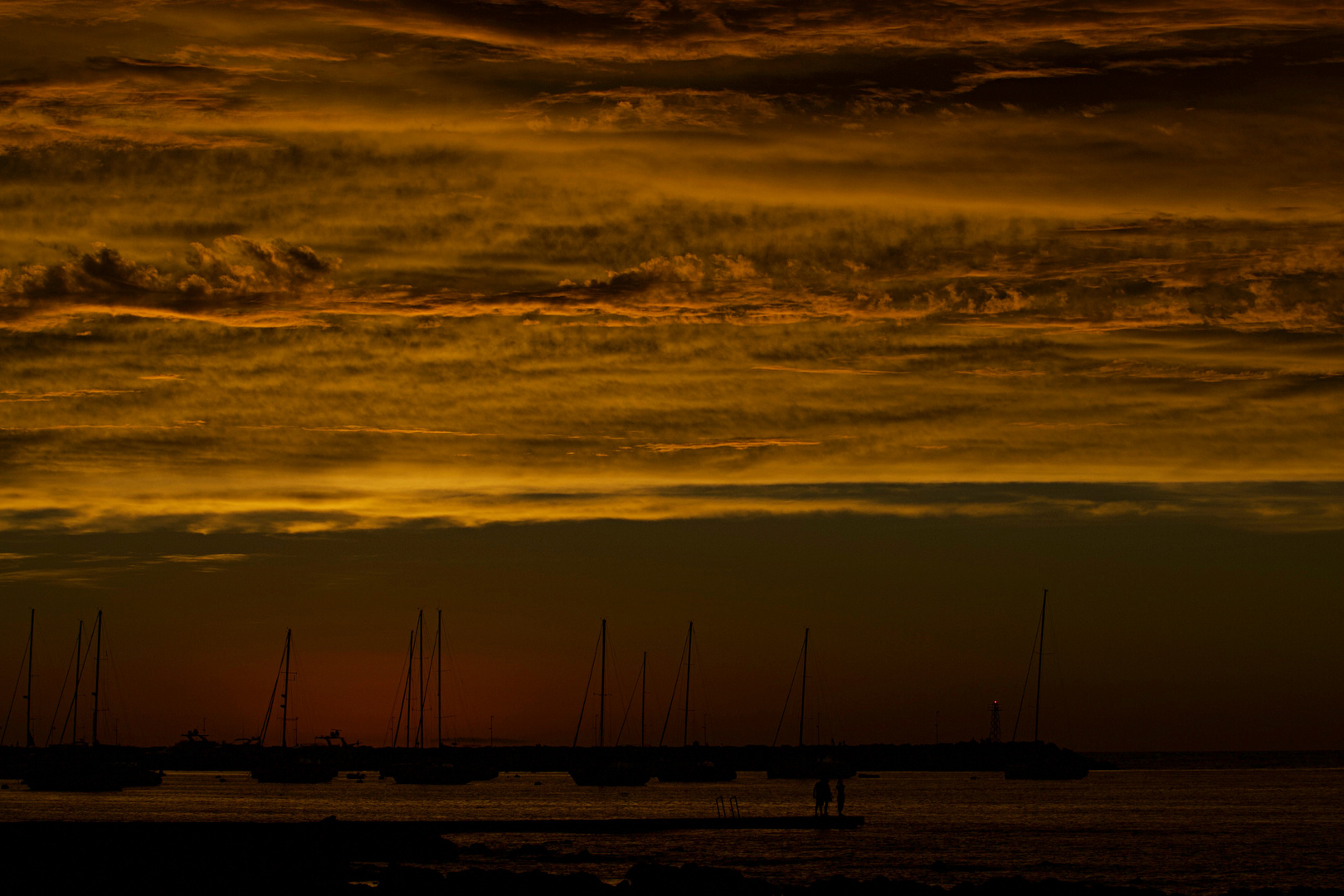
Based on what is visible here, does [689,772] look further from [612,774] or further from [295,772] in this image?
[295,772]

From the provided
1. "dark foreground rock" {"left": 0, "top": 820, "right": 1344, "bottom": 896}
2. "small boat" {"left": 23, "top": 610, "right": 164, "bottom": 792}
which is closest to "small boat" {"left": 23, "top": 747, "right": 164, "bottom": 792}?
"small boat" {"left": 23, "top": 610, "right": 164, "bottom": 792}

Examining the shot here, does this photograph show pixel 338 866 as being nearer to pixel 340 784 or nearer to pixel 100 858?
pixel 100 858

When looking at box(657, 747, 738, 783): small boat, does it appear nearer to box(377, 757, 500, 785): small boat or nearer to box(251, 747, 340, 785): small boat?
box(377, 757, 500, 785): small boat

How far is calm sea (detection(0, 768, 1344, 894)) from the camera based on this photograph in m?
60.9

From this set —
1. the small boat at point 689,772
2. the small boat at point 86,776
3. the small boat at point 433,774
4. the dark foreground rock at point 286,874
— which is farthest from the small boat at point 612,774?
the dark foreground rock at point 286,874

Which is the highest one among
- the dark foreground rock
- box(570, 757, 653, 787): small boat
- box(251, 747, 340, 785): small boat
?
the dark foreground rock

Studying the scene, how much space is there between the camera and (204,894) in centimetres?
3869

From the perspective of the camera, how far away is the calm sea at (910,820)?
60.9 m

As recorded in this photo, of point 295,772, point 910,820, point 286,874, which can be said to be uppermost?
point 286,874

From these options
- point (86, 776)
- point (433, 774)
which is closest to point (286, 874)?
point (86, 776)

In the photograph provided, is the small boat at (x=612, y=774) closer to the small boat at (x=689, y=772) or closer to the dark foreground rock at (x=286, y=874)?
the small boat at (x=689, y=772)

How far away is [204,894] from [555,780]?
528ft

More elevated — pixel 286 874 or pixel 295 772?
pixel 286 874

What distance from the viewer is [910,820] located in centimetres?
9856
